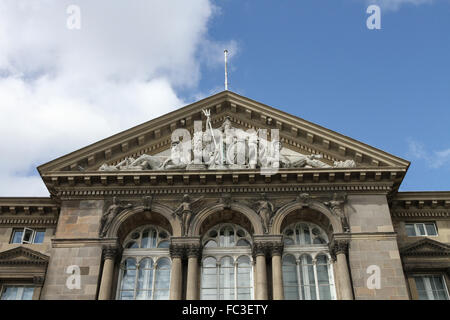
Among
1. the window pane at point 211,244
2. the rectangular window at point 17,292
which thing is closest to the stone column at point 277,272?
the window pane at point 211,244

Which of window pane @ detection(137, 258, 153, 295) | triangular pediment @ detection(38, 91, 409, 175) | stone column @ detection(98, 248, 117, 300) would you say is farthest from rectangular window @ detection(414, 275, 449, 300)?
stone column @ detection(98, 248, 117, 300)

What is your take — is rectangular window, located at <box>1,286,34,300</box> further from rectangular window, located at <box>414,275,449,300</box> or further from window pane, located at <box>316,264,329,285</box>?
rectangular window, located at <box>414,275,449,300</box>

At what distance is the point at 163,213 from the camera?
25.5 meters

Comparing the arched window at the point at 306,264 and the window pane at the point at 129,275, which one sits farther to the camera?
the window pane at the point at 129,275

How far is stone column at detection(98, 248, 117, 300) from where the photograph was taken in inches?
910

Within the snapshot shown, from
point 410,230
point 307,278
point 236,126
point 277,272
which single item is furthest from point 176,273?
point 410,230

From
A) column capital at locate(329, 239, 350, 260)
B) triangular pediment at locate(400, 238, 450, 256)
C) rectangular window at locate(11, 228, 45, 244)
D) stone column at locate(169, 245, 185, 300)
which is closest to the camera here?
stone column at locate(169, 245, 185, 300)

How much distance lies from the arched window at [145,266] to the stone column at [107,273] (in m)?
0.90

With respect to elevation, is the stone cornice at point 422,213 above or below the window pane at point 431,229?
above

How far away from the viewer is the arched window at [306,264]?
2403 centimetres

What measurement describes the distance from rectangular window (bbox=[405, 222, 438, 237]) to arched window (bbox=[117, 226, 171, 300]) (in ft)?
37.1

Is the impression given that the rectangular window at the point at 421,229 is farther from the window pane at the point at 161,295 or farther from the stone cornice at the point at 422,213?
the window pane at the point at 161,295

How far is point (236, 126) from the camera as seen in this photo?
29.2 meters

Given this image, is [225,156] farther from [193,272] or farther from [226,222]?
[193,272]
